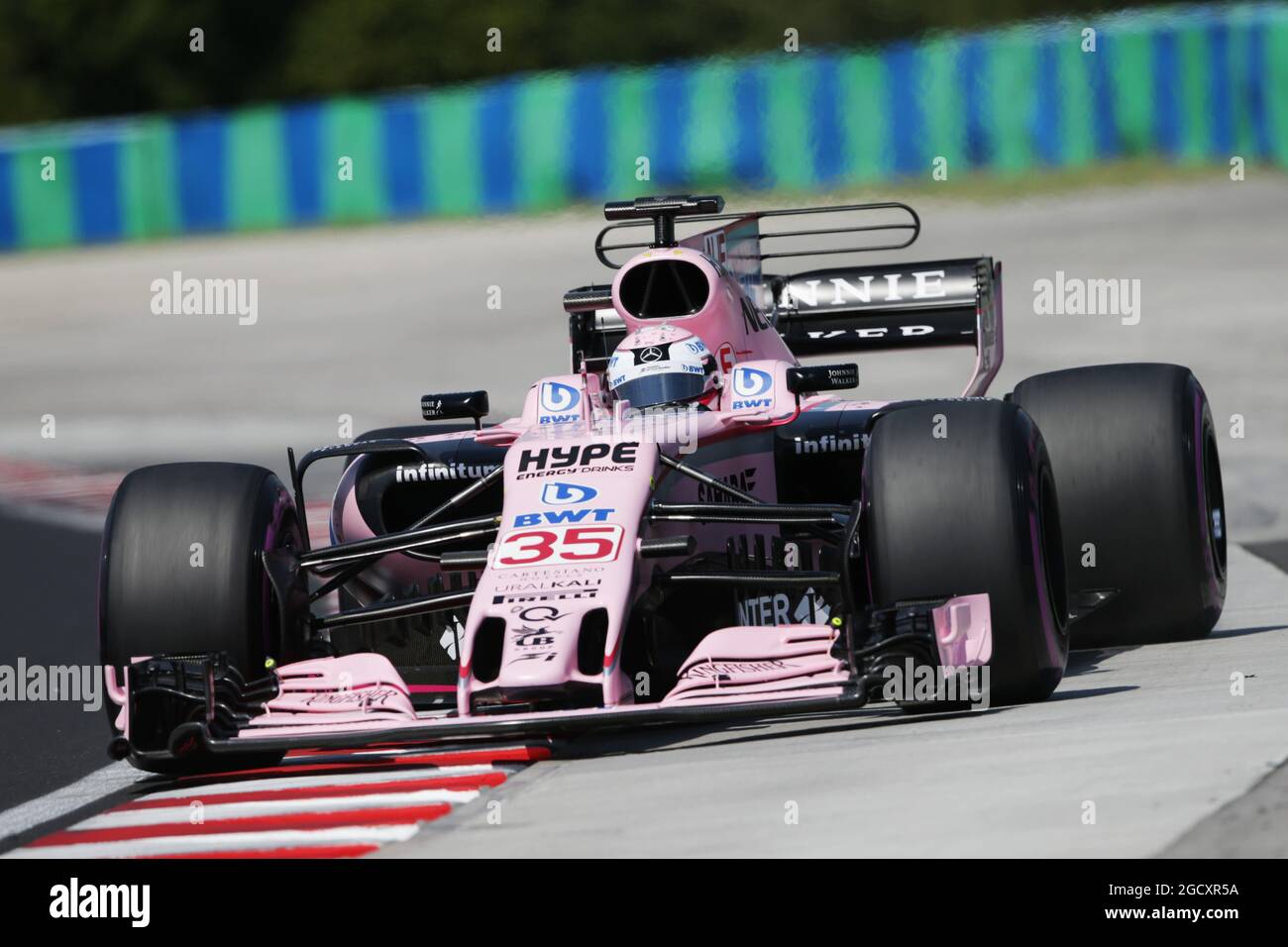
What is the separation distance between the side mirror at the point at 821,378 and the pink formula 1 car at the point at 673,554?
16mm

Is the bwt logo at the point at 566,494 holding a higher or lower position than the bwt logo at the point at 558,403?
lower

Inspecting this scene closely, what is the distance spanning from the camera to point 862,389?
2014 centimetres

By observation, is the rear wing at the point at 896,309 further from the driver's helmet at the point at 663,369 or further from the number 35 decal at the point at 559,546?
the number 35 decal at the point at 559,546

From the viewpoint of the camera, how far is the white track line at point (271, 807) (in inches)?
265

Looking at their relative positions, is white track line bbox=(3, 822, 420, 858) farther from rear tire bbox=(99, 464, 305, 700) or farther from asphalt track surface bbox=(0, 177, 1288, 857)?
rear tire bbox=(99, 464, 305, 700)

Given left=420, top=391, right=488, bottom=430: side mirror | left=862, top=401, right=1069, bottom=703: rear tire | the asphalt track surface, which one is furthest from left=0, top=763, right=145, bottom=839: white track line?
left=862, top=401, right=1069, bottom=703: rear tire

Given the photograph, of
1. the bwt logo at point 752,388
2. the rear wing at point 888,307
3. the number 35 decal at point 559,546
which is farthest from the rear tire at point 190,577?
the rear wing at point 888,307

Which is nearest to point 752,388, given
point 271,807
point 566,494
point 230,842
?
point 566,494

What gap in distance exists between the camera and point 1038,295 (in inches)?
1006

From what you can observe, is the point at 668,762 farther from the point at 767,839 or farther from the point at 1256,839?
the point at 1256,839

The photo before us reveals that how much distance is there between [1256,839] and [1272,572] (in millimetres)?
6374

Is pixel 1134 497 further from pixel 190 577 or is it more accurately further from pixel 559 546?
pixel 190 577

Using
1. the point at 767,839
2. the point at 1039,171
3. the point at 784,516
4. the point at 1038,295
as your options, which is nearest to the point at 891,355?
the point at 1038,295

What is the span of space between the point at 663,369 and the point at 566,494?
106 centimetres
